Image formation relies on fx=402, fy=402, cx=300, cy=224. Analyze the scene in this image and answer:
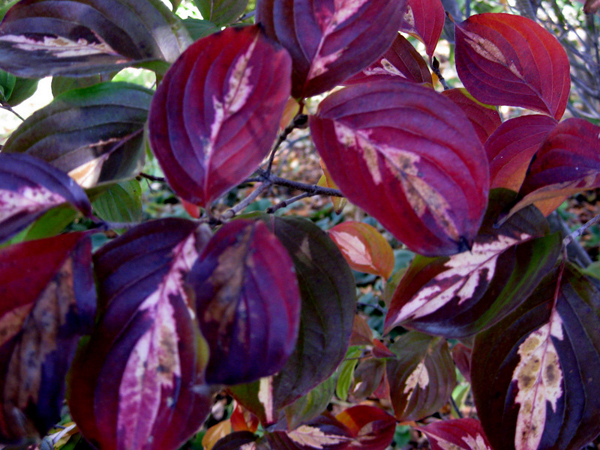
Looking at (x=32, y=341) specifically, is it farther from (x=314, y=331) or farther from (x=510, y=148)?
(x=510, y=148)

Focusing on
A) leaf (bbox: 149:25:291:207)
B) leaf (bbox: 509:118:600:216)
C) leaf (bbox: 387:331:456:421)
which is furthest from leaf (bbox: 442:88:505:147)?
leaf (bbox: 387:331:456:421)

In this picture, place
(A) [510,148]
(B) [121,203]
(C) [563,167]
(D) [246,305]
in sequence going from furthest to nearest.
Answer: (B) [121,203] < (A) [510,148] < (C) [563,167] < (D) [246,305]

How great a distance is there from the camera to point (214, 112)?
1.51 feet

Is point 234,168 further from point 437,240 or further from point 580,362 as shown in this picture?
point 580,362

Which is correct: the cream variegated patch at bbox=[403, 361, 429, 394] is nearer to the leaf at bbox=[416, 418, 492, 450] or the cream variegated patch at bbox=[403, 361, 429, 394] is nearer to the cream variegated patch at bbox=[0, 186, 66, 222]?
the leaf at bbox=[416, 418, 492, 450]

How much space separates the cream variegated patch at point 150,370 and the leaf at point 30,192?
0.13 m

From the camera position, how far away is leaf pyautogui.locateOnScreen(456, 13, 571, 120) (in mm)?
635

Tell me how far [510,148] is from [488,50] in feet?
0.58

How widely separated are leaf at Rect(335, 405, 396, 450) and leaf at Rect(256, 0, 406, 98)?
80 centimetres

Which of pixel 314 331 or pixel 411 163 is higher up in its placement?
pixel 411 163

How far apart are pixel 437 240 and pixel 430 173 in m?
0.07

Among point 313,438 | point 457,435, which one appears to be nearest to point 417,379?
point 457,435

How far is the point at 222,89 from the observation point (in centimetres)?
46

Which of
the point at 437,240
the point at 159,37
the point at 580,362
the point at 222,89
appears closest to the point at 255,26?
the point at 222,89
